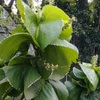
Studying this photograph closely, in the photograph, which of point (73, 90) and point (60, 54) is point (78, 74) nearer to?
point (73, 90)

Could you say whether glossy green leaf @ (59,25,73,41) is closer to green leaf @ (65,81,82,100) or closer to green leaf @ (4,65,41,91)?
green leaf @ (4,65,41,91)

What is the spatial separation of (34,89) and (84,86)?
23 centimetres

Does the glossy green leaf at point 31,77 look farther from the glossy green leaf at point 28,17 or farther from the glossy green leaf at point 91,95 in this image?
the glossy green leaf at point 91,95

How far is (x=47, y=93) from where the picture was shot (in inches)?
27.3

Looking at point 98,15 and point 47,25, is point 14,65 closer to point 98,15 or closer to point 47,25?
point 47,25

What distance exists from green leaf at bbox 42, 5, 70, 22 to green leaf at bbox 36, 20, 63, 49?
1.3 inches

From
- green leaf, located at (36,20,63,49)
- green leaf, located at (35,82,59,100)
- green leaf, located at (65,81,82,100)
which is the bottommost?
green leaf, located at (65,81,82,100)

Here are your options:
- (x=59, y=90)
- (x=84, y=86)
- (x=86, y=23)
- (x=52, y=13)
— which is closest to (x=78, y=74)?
(x=84, y=86)

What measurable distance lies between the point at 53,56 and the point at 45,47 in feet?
0.14

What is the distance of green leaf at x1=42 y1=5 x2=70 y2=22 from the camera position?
27.0 inches

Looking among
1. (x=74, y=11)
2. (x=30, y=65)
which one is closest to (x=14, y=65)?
(x=30, y=65)

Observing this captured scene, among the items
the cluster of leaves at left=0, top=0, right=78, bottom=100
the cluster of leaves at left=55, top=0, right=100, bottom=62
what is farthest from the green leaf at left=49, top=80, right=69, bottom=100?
the cluster of leaves at left=55, top=0, right=100, bottom=62

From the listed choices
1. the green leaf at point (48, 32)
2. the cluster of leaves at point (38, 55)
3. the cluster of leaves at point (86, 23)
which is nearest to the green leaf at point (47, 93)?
the cluster of leaves at point (38, 55)

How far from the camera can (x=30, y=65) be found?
72 centimetres
